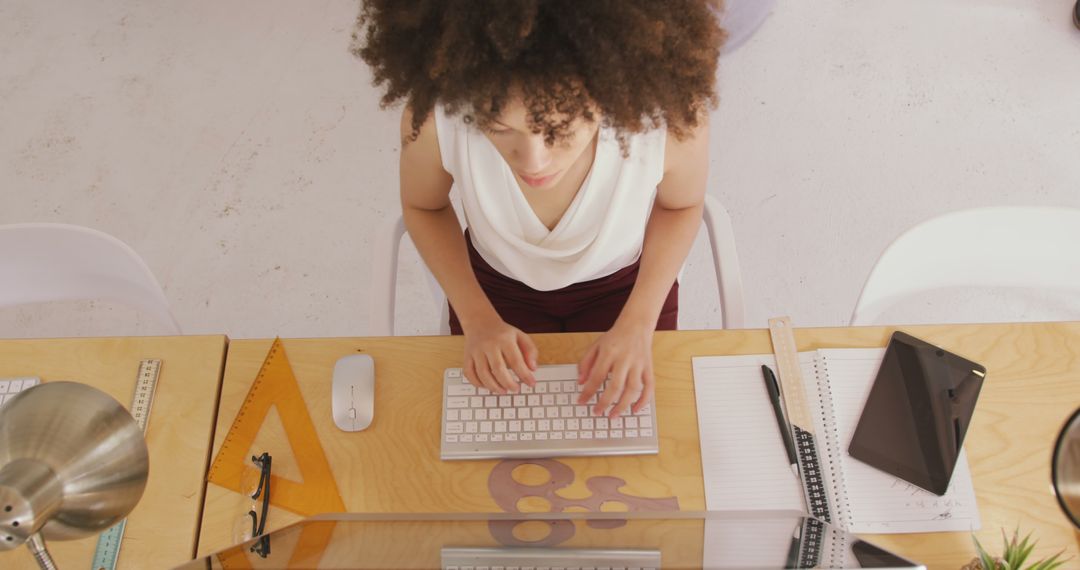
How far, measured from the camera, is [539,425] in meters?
1.13

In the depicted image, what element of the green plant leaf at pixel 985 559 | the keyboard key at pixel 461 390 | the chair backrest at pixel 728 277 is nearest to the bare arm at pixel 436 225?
the keyboard key at pixel 461 390

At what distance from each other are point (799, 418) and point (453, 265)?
60 cm

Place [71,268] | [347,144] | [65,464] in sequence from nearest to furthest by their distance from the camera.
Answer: [65,464] < [71,268] < [347,144]

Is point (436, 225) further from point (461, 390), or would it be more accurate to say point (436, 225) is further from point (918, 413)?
point (918, 413)

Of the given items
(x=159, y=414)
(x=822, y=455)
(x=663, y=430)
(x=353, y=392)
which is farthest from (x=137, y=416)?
(x=822, y=455)

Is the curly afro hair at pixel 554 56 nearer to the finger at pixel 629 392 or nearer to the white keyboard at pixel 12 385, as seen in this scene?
the finger at pixel 629 392

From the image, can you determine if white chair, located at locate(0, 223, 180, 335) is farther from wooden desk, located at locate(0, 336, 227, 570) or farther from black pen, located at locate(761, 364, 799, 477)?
black pen, located at locate(761, 364, 799, 477)

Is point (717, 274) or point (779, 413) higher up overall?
point (717, 274)

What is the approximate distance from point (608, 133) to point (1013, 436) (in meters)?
0.72

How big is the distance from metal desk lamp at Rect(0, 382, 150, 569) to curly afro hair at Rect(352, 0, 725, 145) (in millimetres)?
465

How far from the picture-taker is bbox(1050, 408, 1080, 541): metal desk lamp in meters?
0.77

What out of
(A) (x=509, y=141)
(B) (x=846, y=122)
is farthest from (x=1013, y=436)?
(B) (x=846, y=122)

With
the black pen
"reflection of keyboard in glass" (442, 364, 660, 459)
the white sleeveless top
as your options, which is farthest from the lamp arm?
the black pen

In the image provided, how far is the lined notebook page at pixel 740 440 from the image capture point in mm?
1078
